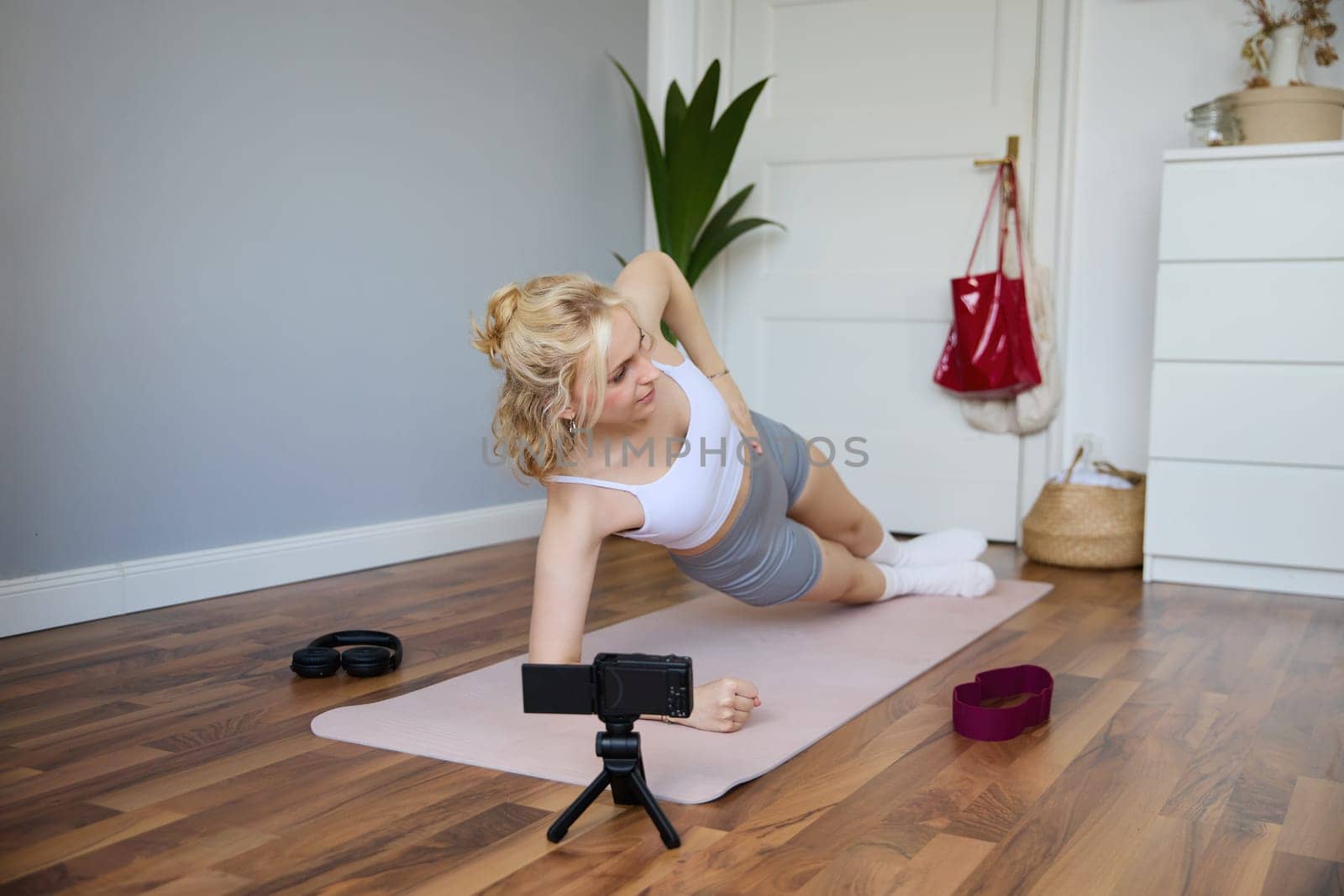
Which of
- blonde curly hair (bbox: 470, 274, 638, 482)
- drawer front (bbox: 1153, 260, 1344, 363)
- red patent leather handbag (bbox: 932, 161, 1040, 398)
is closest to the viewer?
blonde curly hair (bbox: 470, 274, 638, 482)

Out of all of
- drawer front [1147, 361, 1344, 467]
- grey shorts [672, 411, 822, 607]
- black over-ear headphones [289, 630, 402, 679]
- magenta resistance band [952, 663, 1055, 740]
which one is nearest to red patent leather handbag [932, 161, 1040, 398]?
drawer front [1147, 361, 1344, 467]

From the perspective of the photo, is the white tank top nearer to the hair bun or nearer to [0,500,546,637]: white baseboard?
the hair bun

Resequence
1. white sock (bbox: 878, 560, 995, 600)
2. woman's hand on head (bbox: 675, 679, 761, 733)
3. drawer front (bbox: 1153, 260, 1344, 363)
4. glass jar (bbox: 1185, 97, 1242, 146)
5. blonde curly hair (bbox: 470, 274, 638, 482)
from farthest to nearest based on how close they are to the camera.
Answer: glass jar (bbox: 1185, 97, 1242, 146)
drawer front (bbox: 1153, 260, 1344, 363)
white sock (bbox: 878, 560, 995, 600)
woman's hand on head (bbox: 675, 679, 761, 733)
blonde curly hair (bbox: 470, 274, 638, 482)

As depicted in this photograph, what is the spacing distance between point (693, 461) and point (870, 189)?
2.30 m

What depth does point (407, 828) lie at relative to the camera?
1464 millimetres

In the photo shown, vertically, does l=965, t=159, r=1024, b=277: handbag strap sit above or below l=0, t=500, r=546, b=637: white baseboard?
above

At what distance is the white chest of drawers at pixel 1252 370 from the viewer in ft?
9.47

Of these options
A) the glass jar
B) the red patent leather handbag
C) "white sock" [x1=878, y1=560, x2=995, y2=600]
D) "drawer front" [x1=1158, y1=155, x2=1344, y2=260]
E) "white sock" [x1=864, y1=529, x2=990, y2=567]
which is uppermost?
the glass jar

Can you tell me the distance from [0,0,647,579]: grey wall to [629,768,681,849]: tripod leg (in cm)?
158

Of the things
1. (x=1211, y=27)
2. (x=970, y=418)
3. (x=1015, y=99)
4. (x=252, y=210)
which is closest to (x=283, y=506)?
(x=252, y=210)

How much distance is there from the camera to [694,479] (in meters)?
1.93

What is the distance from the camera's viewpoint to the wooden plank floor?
134 cm

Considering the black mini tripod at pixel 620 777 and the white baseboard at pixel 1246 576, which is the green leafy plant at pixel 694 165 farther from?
the black mini tripod at pixel 620 777

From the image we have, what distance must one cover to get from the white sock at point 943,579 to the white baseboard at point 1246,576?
0.57 meters
